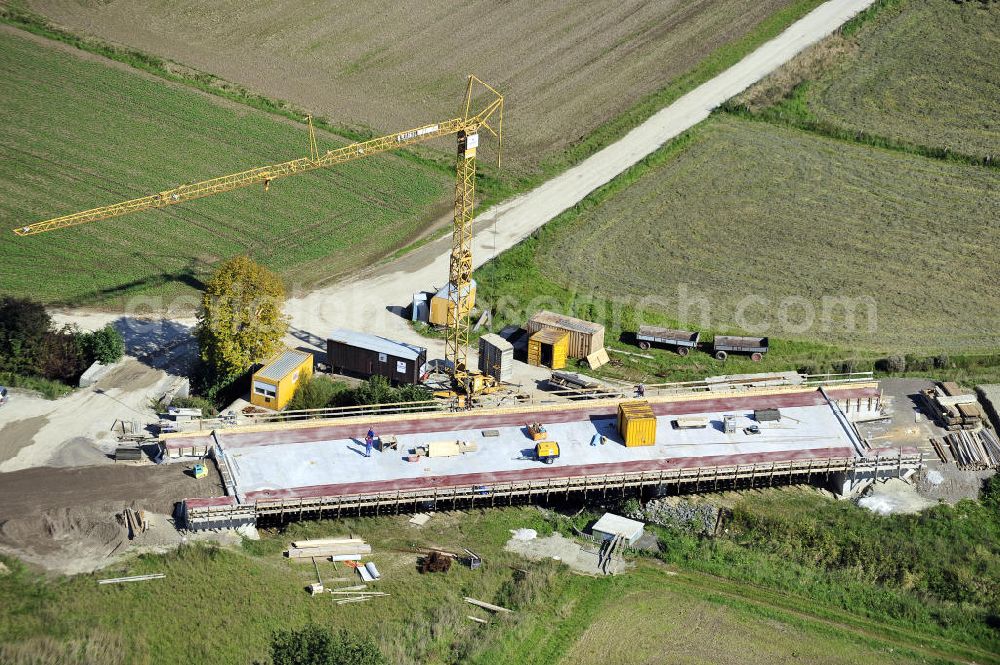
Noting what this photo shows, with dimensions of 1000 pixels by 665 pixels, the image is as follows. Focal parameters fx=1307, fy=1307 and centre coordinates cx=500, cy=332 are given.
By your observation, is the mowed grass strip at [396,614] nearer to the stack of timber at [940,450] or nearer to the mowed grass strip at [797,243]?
the stack of timber at [940,450]

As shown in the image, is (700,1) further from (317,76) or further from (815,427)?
(815,427)

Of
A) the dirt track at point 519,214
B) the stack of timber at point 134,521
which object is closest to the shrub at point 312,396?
the dirt track at point 519,214

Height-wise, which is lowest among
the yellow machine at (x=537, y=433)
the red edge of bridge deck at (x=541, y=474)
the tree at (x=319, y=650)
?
the tree at (x=319, y=650)

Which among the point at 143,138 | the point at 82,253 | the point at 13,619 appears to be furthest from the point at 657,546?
the point at 143,138

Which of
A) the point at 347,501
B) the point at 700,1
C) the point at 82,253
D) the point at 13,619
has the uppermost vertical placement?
the point at 700,1

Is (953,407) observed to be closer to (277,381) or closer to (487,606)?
(487,606)

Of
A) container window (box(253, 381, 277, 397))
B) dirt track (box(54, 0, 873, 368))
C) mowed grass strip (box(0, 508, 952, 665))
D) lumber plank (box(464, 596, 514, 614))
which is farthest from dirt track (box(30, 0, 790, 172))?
lumber plank (box(464, 596, 514, 614))
